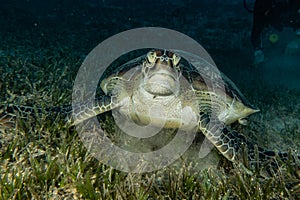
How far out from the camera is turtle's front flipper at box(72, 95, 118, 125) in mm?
3066

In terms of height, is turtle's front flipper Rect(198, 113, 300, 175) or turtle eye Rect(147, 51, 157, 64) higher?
turtle eye Rect(147, 51, 157, 64)

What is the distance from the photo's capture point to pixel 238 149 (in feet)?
8.90

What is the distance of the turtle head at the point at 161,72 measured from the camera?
292 centimetres

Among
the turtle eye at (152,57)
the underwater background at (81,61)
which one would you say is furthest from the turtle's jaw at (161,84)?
the underwater background at (81,61)

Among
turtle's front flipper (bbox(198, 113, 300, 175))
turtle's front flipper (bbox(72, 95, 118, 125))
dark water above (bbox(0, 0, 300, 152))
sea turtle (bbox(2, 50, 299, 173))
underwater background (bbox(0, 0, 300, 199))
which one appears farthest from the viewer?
dark water above (bbox(0, 0, 300, 152))

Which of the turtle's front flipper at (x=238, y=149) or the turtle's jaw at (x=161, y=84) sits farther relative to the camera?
the turtle's jaw at (x=161, y=84)

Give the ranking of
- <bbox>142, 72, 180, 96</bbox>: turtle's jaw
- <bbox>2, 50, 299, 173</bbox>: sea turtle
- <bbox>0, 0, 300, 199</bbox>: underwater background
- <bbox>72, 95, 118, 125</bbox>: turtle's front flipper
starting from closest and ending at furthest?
<bbox>0, 0, 300, 199</bbox>: underwater background
<bbox>2, 50, 299, 173</bbox>: sea turtle
<bbox>142, 72, 180, 96</bbox>: turtle's jaw
<bbox>72, 95, 118, 125</bbox>: turtle's front flipper

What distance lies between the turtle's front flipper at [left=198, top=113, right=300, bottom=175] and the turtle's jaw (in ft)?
1.92

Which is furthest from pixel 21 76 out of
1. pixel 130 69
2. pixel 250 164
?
pixel 250 164

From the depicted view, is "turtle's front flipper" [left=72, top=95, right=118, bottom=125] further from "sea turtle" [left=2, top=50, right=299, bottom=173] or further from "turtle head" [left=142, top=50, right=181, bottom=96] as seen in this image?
"turtle head" [left=142, top=50, right=181, bottom=96]

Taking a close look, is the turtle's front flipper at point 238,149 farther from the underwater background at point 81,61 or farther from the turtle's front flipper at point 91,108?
the turtle's front flipper at point 91,108

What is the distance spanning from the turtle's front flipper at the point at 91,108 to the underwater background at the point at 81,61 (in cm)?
30

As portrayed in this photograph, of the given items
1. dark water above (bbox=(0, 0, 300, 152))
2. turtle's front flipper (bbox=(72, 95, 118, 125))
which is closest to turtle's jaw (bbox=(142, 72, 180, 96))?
turtle's front flipper (bbox=(72, 95, 118, 125))

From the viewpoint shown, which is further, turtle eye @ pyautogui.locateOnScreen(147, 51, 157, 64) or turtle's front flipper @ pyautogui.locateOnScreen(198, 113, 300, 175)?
turtle eye @ pyautogui.locateOnScreen(147, 51, 157, 64)
